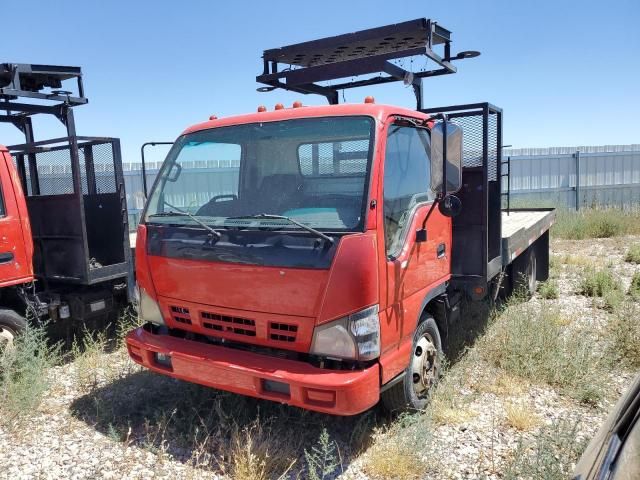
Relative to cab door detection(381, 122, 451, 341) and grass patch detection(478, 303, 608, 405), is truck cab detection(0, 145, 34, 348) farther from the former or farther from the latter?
grass patch detection(478, 303, 608, 405)

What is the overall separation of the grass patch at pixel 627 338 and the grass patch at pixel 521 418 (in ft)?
→ 4.69

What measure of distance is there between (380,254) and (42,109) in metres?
4.66

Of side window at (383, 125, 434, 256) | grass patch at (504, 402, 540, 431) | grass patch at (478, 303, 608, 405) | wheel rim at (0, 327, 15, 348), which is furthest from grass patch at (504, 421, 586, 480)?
wheel rim at (0, 327, 15, 348)

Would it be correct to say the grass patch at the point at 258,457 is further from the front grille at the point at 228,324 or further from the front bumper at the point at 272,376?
the front grille at the point at 228,324

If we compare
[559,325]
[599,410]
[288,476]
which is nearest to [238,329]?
[288,476]

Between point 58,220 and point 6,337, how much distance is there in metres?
1.28

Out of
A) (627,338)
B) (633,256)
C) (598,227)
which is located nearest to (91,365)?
(627,338)

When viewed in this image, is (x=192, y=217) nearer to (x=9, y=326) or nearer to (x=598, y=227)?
(x=9, y=326)

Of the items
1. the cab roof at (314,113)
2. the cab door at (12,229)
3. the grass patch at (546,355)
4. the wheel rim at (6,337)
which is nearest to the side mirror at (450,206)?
the cab roof at (314,113)

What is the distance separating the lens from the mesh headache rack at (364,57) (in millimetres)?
4324

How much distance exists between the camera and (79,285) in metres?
5.44

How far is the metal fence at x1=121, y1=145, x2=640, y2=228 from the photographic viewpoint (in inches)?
645

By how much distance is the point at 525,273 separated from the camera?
679cm

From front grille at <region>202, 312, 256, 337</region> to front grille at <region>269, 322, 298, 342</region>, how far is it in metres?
0.14
